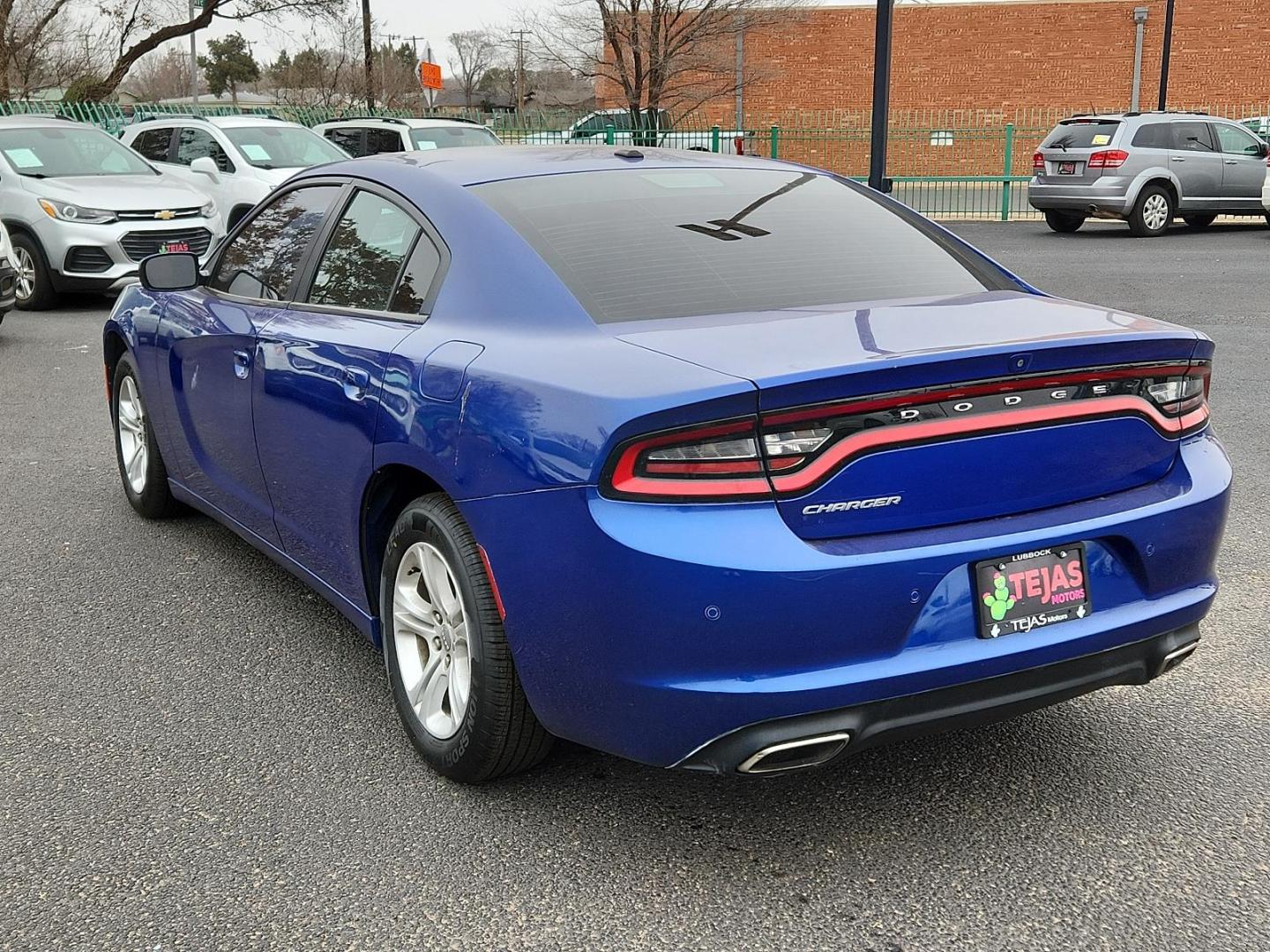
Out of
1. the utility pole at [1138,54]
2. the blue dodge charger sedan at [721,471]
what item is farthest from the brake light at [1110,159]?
the utility pole at [1138,54]

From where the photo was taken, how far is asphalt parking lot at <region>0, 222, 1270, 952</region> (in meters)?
2.69

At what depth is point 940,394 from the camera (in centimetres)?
266

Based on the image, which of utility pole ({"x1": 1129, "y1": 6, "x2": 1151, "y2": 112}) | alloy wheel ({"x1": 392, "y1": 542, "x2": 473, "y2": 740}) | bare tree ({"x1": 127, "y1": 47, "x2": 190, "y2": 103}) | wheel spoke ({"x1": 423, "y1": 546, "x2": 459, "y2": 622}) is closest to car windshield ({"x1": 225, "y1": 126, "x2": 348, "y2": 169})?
alloy wheel ({"x1": 392, "y1": 542, "x2": 473, "y2": 740})

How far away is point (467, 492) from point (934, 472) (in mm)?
1023

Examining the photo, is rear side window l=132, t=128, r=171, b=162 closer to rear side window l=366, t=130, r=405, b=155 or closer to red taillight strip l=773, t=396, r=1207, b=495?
rear side window l=366, t=130, r=405, b=155

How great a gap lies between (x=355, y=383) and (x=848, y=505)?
58.2 inches

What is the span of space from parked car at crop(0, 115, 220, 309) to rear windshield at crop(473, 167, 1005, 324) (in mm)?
10020

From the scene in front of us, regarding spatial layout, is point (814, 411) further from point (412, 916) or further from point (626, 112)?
point (626, 112)

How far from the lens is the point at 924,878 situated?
2.85m

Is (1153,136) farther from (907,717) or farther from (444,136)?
(907,717)

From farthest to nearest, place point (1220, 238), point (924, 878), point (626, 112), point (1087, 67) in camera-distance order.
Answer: point (1087, 67) < point (626, 112) < point (1220, 238) < point (924, 878)

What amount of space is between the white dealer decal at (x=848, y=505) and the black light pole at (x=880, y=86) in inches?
399

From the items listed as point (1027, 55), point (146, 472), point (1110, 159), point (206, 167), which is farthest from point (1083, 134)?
point (1027, 55)

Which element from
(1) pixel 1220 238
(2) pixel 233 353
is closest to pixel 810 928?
(2) pixel 233 353
